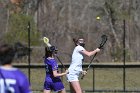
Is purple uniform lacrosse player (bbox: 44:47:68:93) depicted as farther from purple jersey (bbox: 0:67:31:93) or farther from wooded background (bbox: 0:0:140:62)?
wooded background (bbox: 0:0:140:62)

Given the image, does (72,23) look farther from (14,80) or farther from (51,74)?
(14,80)

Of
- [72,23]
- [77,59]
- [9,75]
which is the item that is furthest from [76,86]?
[72,23]

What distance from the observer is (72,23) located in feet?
107

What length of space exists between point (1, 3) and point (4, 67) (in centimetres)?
2919

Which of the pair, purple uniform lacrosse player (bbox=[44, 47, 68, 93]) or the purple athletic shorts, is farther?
the purple athletic shorts

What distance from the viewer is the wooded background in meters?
23.9

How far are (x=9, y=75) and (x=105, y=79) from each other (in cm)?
1611

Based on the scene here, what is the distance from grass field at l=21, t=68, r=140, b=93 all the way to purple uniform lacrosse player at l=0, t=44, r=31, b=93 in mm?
13459

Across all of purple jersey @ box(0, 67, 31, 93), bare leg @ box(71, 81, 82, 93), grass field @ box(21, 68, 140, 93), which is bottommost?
grass field @ box(21, 68, 140, 93)

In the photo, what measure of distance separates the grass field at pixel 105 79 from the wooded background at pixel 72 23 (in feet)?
4.09

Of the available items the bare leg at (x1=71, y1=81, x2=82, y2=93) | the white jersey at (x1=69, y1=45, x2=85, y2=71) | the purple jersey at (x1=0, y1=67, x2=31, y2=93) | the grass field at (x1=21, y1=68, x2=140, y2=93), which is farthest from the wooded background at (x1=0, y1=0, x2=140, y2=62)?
the purple jersey at (x1=0, y1=67, x2=31, y2=93)

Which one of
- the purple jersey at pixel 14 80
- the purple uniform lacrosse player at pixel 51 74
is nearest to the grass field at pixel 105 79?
the purple uniform lacrosse player at pixel 51 74

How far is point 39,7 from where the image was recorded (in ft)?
116

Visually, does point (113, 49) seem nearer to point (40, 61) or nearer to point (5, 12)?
point (40, 61)
